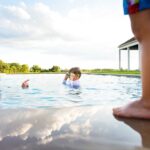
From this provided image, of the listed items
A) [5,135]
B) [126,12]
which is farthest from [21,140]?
[126,12]

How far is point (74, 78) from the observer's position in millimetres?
11633

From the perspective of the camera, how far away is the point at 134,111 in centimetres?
201

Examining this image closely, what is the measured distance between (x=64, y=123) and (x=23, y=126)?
0.20 m

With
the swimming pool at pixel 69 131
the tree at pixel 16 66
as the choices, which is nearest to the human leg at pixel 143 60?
the swimming pool at pixel 69 131

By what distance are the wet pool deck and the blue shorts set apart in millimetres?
607

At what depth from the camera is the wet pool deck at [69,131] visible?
48.2 inches

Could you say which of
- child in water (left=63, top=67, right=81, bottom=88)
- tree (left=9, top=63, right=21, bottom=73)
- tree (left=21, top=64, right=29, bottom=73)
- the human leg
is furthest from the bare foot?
tree (left=21, top=64, right=29, bottom=73)

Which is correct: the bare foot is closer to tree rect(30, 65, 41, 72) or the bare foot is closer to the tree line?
the tree line

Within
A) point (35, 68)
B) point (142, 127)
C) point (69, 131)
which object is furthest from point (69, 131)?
point (35, 68)

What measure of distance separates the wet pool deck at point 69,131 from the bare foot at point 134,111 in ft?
0.21

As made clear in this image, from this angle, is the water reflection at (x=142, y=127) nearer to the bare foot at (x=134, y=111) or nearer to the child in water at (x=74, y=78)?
the bare foot at (x=134, y=111)

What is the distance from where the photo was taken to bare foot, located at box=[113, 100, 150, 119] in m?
1.95

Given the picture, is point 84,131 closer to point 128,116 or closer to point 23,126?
point 23,126

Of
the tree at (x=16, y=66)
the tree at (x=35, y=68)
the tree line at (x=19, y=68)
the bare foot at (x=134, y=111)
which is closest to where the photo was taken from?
the bare foot at (x=134, y=111)
